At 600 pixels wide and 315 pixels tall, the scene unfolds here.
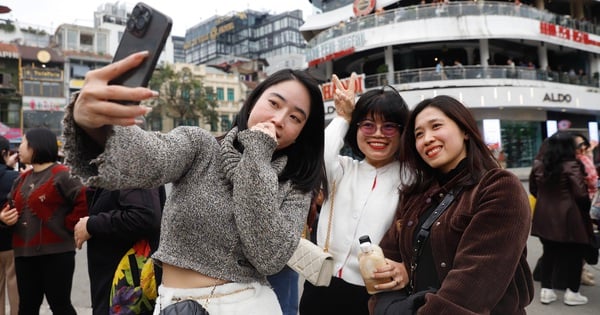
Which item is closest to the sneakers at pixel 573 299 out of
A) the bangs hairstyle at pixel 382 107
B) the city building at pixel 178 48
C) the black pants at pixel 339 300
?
the black pants at pixel 339 300

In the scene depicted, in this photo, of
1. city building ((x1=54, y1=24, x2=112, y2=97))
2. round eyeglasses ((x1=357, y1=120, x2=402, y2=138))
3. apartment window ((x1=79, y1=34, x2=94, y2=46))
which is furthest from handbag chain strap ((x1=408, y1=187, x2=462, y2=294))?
apartment window ((x1=79, y1=34, x2=94, y2=46))

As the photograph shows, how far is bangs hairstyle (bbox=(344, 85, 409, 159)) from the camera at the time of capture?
2348mm

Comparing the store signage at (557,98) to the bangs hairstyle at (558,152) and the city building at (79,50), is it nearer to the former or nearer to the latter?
the bangs hairstyle at (558,152)

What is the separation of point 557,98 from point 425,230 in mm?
23325

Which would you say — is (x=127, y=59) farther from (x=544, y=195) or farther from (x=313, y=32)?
(x=313, y=32)

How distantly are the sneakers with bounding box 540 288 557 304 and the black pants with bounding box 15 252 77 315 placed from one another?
15.0ft

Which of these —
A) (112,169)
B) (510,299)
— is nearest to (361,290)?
(510,299)

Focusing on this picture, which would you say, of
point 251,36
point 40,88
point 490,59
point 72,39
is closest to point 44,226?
point 490,59

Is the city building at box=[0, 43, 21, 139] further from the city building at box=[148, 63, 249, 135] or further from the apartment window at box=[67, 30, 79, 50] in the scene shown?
the city building at box=[148, 63, 249, 135]

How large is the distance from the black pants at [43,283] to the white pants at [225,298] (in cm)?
235

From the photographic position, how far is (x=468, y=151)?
1.90m

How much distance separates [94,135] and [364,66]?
25366 mm

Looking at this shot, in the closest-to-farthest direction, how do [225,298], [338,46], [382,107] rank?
[225,298] < [382,107] < [338,46]

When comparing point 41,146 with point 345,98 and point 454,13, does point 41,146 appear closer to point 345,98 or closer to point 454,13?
point 345,98
